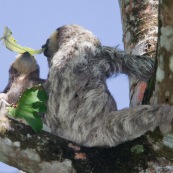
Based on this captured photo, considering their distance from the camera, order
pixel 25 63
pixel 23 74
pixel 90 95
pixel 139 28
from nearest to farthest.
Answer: pixel 90 95
pixel 139 28
pixel 25 63
pixel 23 74

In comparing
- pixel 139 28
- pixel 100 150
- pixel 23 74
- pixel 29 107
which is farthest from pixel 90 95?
pixel 23 74

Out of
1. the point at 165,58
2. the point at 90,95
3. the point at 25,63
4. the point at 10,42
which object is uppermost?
the point at 10,42

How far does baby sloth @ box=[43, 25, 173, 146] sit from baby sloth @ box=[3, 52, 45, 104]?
1.54 feet

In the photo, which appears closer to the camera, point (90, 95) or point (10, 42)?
point (90, 95)

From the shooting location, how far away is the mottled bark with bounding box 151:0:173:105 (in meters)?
3.73

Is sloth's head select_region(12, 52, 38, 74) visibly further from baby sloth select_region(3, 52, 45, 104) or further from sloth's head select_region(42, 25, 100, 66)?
sloth's head select_region(42, 25, 100, 66)

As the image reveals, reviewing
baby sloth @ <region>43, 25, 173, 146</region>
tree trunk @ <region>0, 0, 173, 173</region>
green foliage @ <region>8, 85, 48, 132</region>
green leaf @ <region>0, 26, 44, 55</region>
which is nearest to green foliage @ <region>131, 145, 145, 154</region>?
tree trunk @ <region>0, 0, 173, 173</region>

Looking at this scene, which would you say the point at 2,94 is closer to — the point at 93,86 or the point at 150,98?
the point at 93,86

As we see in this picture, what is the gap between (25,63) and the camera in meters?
6.21

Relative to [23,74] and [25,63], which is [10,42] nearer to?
[25,63]

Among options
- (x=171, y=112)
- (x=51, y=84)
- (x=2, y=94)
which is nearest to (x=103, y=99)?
(x=51, y=84)

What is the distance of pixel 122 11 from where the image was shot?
6148 mm

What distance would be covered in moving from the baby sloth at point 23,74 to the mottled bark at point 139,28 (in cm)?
120

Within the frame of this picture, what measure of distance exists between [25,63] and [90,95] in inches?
63.6
